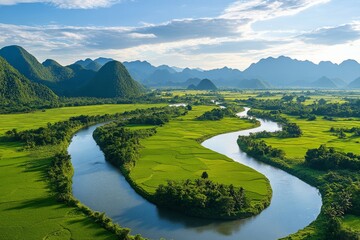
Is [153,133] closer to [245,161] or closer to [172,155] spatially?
[172,155]

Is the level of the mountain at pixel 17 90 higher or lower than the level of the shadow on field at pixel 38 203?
higher

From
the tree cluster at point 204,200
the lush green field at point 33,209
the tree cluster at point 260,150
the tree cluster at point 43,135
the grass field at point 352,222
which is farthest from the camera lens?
the tree cluster at point 43,135

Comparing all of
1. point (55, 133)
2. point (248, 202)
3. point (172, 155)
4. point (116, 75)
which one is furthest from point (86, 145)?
point (116, 75)

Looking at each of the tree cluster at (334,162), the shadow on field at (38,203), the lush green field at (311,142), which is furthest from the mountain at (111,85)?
the shadow on field at (38,203)

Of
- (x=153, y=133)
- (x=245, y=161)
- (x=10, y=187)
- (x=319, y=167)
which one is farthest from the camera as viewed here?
(x=153, y=133)

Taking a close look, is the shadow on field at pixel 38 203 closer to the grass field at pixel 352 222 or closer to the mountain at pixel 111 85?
the grass field at pixel 352 222

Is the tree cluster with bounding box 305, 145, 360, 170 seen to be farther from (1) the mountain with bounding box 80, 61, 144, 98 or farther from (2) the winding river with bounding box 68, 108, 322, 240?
(1) the mountain with bounding box 80, 61, 144, 98

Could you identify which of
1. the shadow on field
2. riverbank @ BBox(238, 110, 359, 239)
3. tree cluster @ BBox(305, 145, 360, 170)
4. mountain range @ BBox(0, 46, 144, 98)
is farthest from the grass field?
mountain range @ BBox(0, 46, 144, 98)
